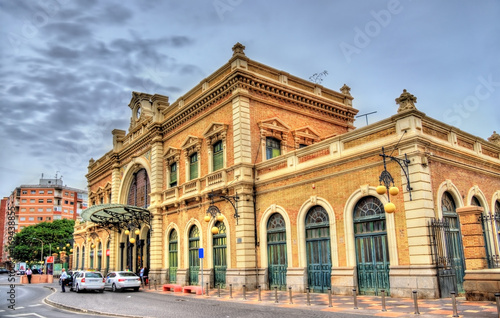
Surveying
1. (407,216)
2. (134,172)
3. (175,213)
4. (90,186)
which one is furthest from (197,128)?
(90,186)

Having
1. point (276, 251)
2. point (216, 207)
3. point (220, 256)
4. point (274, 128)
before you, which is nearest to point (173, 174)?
point (216, 207)

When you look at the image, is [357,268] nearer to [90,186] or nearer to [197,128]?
[197,128]

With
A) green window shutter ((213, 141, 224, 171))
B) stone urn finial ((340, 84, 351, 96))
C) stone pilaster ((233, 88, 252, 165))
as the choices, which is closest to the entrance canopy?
green window shutter ((213, 141, 224, 171))

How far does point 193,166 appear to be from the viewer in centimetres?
2830

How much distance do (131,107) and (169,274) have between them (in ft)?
54.7

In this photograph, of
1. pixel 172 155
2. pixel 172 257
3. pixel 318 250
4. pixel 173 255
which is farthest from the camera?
pixel 172 155

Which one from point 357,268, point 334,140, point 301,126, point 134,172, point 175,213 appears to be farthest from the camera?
point 134,172

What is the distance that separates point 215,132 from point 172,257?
9.59 meters

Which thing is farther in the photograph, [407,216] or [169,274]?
[169,274]

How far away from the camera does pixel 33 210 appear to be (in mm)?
103625

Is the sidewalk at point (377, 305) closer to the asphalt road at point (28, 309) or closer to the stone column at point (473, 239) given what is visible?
the asphalt road at point (28, 309)

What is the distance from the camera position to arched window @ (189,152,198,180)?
2798cm

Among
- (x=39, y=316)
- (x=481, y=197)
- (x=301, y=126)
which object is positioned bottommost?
(x=39, y=316)

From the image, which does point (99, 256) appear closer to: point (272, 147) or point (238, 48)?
point (272, 147)
